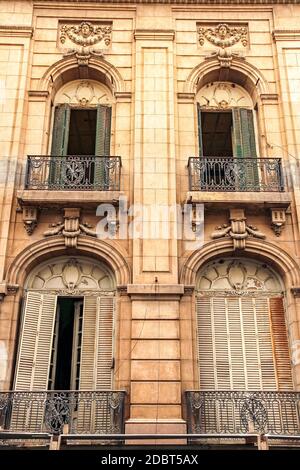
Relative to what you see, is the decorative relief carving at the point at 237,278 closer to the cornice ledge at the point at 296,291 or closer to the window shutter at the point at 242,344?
the window shutter at the point at 242,344

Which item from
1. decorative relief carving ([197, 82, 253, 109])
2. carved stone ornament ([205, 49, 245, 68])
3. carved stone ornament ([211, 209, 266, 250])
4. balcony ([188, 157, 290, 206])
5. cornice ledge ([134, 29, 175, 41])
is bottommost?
carved stone ornament ([211, 209, 266, 250])

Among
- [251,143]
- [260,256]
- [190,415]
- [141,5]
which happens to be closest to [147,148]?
[251,143]

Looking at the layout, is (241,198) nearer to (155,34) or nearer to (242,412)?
(242,412)

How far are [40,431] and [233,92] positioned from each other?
907cm

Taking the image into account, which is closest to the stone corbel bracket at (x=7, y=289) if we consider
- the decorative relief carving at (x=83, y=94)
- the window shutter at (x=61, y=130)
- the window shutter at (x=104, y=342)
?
the window shutter at (x=104, y=342)

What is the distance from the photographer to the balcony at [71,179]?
37.6 ft

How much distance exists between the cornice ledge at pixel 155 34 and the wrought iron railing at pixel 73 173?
11.3 feet

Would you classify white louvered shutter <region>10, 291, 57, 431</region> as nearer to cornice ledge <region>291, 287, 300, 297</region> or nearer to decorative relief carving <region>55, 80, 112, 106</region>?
cornice ledge <region>291, 287, 300, 297</region>

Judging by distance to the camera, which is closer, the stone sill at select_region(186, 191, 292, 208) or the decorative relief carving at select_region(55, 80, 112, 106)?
the stone sill at select_region(186, 191, 292, 208)

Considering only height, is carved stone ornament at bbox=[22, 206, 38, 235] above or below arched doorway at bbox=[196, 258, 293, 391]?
above

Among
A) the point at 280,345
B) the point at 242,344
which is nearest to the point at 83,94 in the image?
the point at 242,344

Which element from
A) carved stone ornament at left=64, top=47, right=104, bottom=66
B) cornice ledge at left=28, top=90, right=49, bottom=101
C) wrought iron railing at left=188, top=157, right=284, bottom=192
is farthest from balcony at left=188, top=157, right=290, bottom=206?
cornice ledge at left=28, top=90, right=49, bottom=101

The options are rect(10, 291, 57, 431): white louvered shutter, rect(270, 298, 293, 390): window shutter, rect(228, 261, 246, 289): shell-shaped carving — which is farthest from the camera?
rect(228, 261, 246, 289): shell-shaped carving

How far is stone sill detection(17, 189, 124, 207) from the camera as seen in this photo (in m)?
11.4
